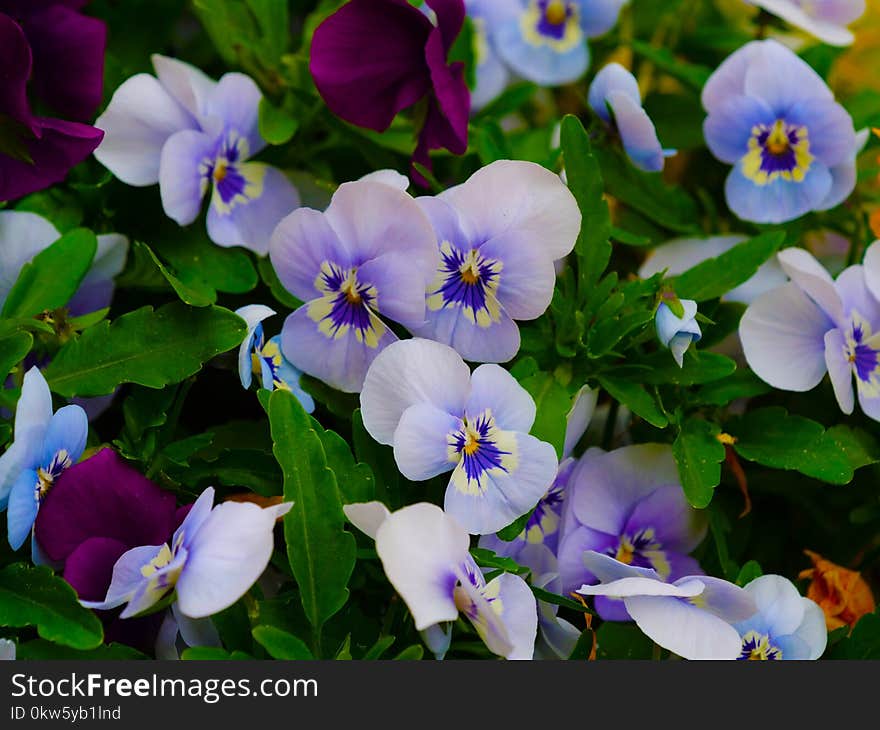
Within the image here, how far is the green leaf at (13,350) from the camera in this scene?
658mm

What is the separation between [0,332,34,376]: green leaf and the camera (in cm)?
66

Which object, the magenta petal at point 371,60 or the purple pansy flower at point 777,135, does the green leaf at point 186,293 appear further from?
the purple pansy flower at point 777,135

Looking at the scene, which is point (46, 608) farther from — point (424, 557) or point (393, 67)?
point (393, 67)

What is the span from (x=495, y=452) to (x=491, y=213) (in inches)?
5.9

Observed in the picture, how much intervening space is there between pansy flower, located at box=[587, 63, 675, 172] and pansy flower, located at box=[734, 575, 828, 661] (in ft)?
1.06

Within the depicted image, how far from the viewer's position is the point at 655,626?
64cm

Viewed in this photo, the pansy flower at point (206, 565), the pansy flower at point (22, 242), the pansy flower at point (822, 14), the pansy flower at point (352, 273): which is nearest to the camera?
the pansy flower at point (206, 565)

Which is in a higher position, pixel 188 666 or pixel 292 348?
pixel 292 348

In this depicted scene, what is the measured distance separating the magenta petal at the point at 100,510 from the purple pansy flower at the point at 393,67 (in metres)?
0.30

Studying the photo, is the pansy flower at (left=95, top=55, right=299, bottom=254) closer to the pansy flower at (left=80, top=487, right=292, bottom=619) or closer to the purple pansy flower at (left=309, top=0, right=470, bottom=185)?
the purple pansy flower at (left=309, top=0, right=470, bottom=185)

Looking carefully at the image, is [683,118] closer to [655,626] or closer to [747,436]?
[747,436]

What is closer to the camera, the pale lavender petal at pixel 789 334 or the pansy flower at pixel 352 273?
the pansy flower at pixel 352 273

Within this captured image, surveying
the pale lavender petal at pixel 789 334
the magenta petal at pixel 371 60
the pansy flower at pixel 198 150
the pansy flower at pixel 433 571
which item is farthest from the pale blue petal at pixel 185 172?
the pale lavender petal at pixel 789 334

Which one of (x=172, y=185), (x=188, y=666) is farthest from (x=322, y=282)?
(x=188, y=666)
